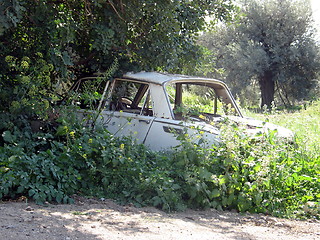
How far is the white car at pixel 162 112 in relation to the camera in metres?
6.86

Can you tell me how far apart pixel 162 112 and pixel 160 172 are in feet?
5.26

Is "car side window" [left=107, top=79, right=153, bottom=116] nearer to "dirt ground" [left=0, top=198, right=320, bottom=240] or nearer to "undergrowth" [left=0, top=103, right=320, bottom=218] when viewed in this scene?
"undergrowth" [left=0, top=103, right=320, bottom=218]

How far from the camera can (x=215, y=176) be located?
5840 millimetres

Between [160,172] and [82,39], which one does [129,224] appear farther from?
[82,39]

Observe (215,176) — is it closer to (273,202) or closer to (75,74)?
(273,202)

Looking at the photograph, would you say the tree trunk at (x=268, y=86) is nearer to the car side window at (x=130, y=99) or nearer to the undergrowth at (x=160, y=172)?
the car side window at (x=130, y=99)

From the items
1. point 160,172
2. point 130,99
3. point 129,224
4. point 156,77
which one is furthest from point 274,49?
point 129,224

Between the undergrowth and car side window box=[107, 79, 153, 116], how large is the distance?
1211 millimetres

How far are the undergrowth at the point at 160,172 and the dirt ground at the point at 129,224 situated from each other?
219mm

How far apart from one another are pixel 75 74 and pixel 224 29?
25714 millimetres

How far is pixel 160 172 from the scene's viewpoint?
5930 millimetres

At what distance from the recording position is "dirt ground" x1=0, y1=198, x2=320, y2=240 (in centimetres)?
411

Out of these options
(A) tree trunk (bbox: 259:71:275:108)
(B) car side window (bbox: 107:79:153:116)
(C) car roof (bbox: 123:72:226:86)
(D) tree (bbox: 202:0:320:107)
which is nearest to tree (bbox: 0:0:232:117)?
(C) car roof (bbox: 123:72:226:86)

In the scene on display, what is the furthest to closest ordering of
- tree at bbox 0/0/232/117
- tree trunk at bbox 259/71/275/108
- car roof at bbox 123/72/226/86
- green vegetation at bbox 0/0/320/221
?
tree trunk at bbox 259/71/275/108 → car roof at bbox 123/72/226/86 → tree at bbox 0/0/232/117 → green vegetation at bbox 0/0/320/221
